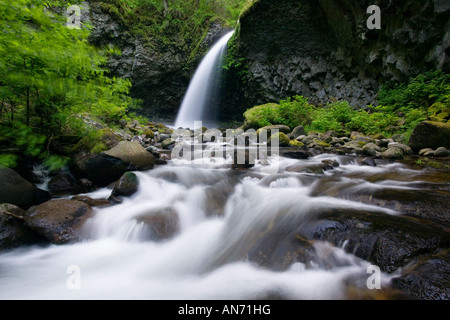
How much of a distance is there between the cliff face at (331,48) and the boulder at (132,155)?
31.7 ft

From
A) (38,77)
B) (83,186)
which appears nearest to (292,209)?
(83,186)

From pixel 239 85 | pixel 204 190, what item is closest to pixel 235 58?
pixel 239 85

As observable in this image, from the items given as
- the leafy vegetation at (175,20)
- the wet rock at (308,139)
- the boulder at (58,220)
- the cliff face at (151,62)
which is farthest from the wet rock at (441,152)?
the leafy vegetation at (175,20)

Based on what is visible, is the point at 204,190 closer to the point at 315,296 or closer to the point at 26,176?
the point at 315,296

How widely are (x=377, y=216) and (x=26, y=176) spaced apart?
533 centimetres

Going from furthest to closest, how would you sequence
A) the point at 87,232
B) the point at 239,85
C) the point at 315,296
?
the point at 239,85, the point at 87,232, the point at 315,296

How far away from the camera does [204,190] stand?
389 centimetres

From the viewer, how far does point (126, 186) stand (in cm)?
363

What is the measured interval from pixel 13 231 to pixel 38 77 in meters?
1.96

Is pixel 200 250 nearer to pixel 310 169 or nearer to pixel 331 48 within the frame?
pixel 310 169

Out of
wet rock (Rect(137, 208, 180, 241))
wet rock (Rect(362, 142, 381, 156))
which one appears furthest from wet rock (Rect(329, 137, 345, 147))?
wet rock (Rect(137, 208, 180, 241))

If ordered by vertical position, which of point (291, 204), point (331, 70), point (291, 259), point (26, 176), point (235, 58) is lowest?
point (291, 259)

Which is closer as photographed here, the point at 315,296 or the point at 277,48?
the point at 315,296

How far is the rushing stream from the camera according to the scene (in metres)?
1.90
